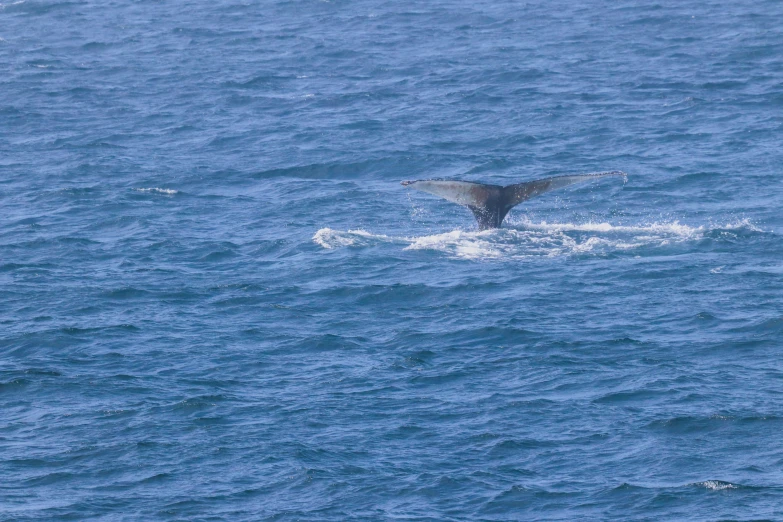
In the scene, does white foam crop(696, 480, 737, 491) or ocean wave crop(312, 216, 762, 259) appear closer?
white foam crop(696, 480, 737, 491)

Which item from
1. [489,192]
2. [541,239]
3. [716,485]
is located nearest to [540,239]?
[541,239]

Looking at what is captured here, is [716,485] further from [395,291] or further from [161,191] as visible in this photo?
[161,191]

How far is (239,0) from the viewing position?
2943 inches

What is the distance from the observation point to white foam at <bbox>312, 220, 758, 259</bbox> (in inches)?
1280

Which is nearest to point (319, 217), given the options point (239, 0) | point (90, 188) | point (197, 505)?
point (90, 188)

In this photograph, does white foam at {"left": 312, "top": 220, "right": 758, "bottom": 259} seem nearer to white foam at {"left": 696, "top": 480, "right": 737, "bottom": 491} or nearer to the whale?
the whale

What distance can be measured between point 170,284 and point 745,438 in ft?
45.2

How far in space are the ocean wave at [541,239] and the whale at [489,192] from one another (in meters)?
0.62

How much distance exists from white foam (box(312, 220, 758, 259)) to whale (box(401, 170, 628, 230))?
585 millimetres

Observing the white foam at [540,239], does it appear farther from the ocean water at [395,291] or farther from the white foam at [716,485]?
the white foam at [716,485]

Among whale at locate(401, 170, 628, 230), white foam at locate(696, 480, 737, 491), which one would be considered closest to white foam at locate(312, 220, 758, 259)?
whale at locate(401, 170, 628, 230)

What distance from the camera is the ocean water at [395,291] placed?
22.2 meters

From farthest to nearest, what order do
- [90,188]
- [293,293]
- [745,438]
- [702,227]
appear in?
[90,188] → [702,227] → [293,293] → [745,438]

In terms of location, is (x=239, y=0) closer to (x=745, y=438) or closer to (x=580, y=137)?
(x=580, y=137)
